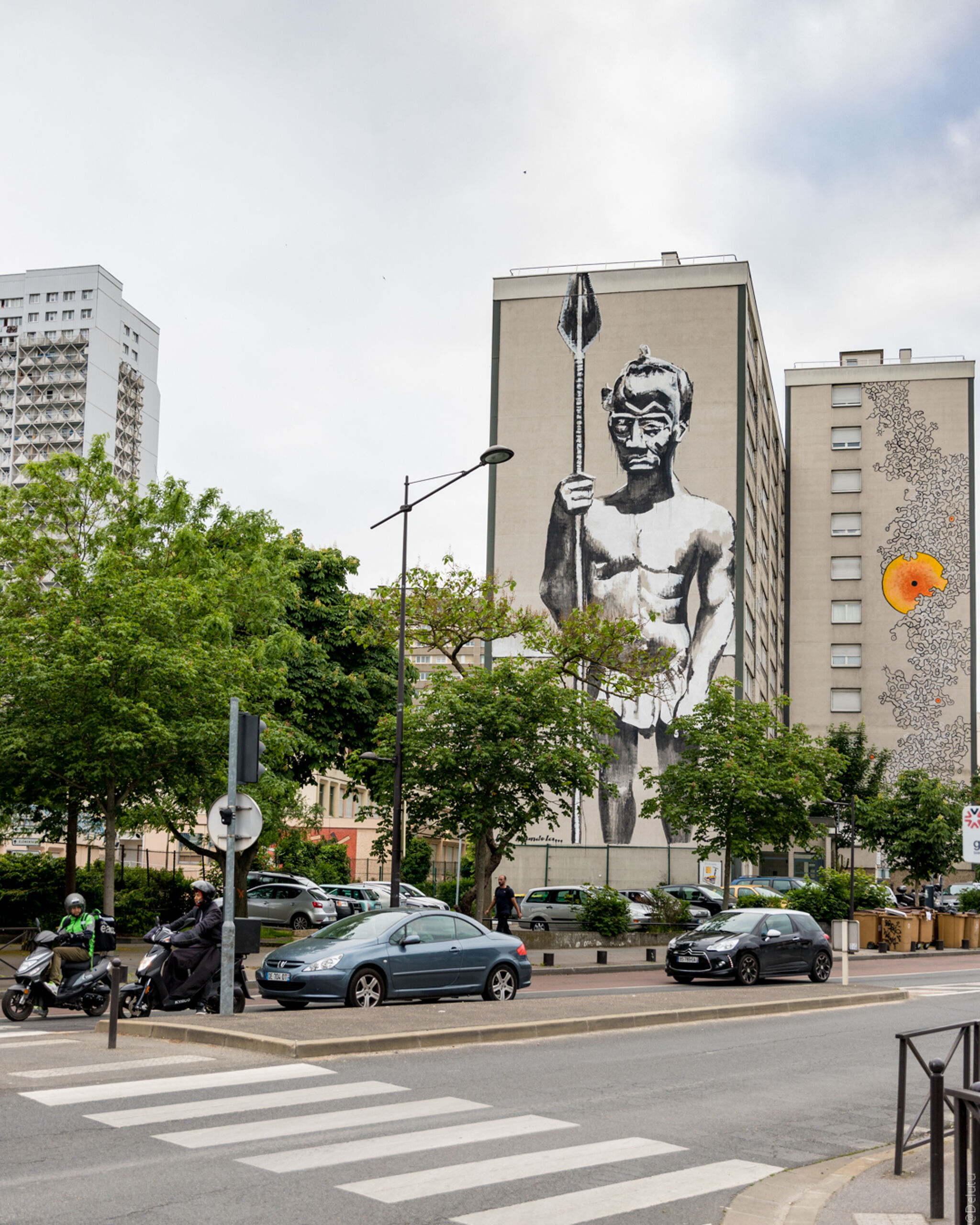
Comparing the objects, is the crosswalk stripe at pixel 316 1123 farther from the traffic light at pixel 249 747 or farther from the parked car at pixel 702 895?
the parked car at pixel 702 895

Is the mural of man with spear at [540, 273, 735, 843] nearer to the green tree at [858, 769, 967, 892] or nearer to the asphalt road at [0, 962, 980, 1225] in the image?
the green tree at [858, 769, 967, 892]

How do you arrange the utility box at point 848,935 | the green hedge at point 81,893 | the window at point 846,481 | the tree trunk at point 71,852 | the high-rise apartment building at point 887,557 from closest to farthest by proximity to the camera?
1. the tree trunk at point 71,852
2. the green hedge at point 81,893
3. the utility box at point 848,935
4. the high-rise apartment building at point 887,557
5. the window at point 846,481

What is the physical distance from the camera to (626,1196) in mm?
7172

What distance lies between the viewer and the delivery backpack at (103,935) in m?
16.2

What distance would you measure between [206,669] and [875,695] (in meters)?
61.5

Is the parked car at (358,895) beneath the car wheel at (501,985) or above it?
beneath

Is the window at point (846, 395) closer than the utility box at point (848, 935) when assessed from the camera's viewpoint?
No

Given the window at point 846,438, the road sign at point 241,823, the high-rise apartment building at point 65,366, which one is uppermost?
the high-rise apartment building at point 65,366

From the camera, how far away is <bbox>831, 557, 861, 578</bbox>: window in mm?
80375

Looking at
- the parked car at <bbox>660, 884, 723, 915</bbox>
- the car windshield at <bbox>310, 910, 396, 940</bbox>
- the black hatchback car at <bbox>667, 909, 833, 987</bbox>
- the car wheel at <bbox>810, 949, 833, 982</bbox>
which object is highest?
the car windshield at <bbox>310, 910, 396, 940</bbox>

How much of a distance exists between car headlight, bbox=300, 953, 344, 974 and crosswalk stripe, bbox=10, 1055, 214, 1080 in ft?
14.4

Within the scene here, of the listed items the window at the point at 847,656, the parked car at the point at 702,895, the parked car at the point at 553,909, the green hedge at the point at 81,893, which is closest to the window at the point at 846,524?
the window at the point at 847,656

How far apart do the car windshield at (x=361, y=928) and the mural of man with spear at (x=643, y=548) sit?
37.5 meters

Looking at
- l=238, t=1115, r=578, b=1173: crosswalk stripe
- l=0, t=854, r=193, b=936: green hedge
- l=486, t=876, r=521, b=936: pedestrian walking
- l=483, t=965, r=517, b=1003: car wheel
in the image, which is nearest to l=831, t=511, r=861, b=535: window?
l=0, t=854, r=193, b=936: green hedge
